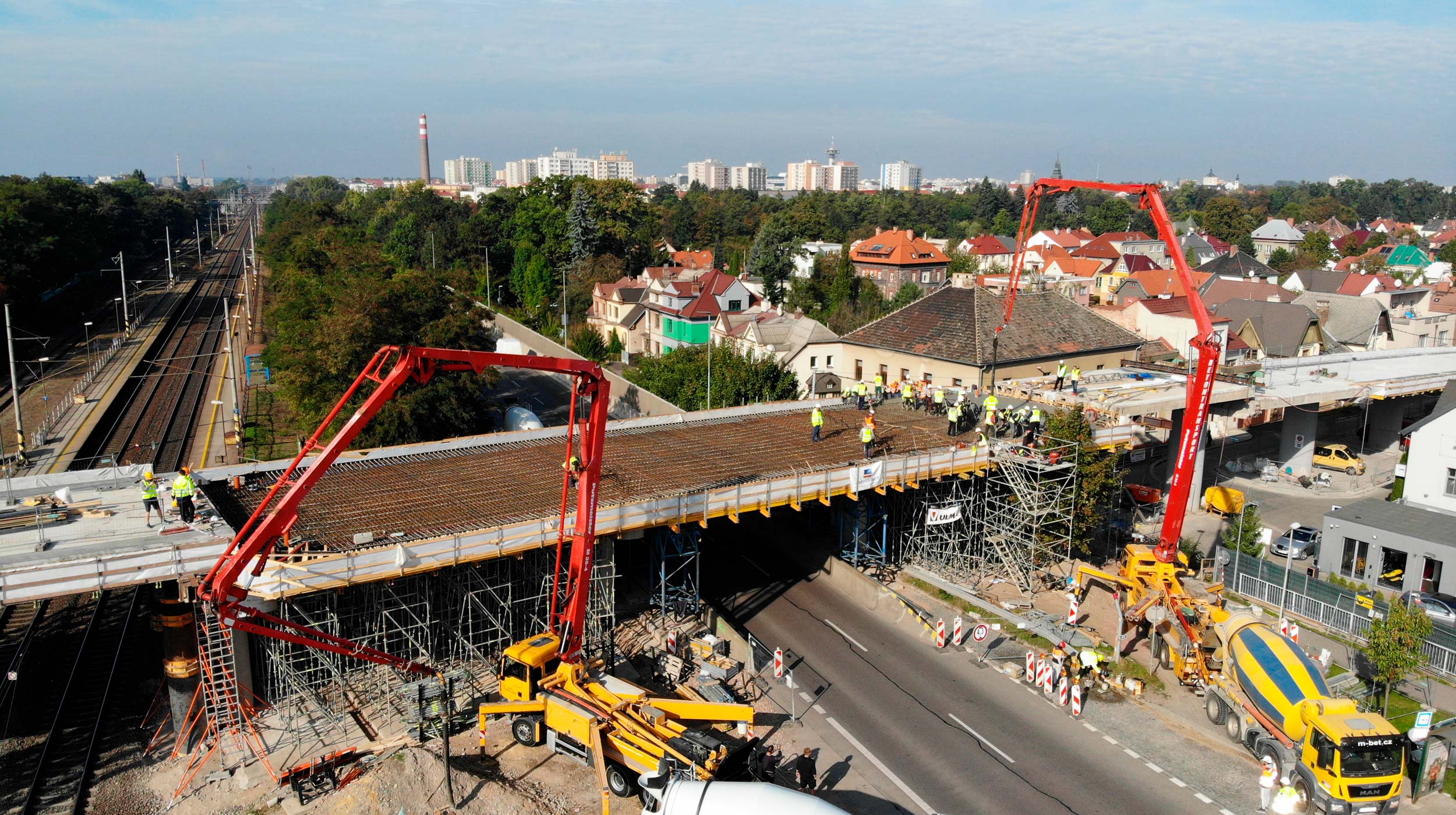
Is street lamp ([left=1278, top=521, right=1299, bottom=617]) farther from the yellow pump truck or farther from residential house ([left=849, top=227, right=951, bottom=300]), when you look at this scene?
residential house ([left=849, top=227, right=951, bottom=300])

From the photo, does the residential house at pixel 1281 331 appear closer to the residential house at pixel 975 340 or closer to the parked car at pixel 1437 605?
the residential house at pixel 975 340

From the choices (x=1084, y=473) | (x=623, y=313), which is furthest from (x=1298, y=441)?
(x=623, y=313)

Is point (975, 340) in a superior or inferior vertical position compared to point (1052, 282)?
superior

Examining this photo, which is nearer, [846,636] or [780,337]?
[846,636]

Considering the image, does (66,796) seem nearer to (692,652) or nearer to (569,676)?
(569,676)

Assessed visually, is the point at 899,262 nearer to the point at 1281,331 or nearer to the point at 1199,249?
the point at 1281,331

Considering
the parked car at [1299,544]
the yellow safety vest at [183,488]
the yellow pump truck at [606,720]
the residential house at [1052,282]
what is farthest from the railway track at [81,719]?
the residential house at [1052,282]

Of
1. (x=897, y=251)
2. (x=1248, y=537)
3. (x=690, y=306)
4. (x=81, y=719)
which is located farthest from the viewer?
(x=897, y=251)
